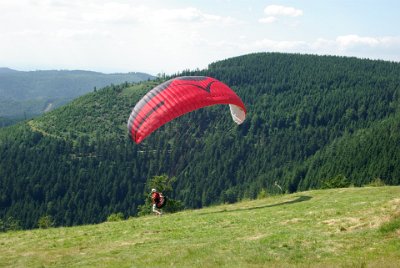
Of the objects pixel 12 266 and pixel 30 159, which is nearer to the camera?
pixel 12 266

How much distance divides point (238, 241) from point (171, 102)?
1361cm

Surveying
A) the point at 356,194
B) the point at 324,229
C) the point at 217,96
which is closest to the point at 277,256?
the point at 324,229

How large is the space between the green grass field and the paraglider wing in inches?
266

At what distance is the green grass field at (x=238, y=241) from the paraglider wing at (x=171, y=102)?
6756 millimetres

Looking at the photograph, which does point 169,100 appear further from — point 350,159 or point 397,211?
point 350,159

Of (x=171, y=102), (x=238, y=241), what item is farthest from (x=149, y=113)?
(x=238, y=241)

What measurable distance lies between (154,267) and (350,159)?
419ft

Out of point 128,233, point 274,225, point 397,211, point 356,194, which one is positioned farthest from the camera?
point 356,194

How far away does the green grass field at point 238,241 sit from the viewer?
13727 millimetres

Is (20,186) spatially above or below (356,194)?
below

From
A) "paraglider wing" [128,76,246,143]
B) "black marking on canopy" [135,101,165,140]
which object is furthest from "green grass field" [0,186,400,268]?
"black marking on canopy" [135,101,165,140]

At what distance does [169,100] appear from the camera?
93.7 feet

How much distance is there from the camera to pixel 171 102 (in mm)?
28453

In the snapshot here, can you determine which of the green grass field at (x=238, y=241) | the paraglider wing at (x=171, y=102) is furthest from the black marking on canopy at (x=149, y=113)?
the green grass field at (x=238, y=241)
